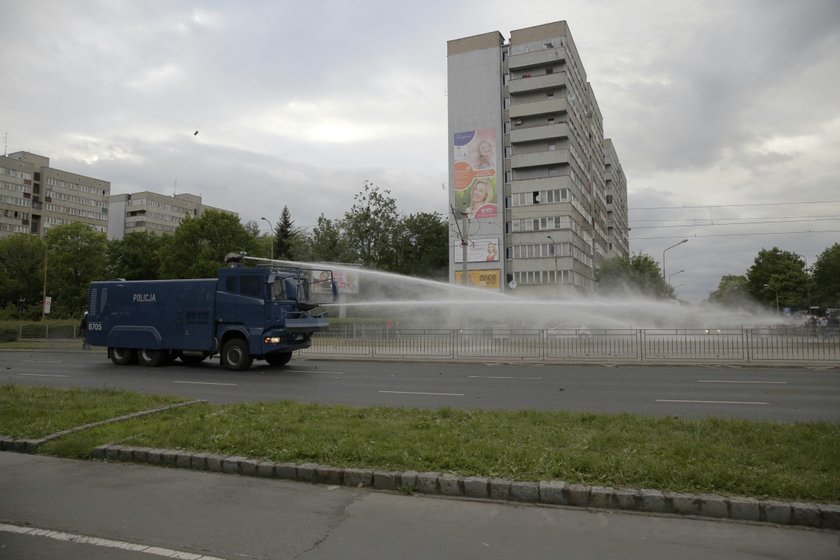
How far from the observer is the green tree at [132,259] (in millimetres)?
66125

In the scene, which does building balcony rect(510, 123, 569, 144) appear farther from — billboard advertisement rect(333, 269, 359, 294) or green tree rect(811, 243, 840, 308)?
green tree rect(811, 243, 840, 308)

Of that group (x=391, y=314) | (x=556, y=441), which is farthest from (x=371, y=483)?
(x=391, y=314)

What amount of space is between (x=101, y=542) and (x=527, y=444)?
14.1 feet

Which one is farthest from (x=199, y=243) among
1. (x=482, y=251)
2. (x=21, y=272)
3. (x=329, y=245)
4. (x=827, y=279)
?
(x=827, y=279)

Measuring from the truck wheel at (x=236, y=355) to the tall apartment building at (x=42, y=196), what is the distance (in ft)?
274

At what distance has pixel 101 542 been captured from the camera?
14.8ft

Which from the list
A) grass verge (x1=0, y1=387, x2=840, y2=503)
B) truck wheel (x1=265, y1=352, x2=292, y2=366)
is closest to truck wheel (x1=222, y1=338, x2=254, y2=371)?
truck wheel (x1=265, y1=352, x2=292, y2=366)

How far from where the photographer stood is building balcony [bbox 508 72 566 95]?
65562mm

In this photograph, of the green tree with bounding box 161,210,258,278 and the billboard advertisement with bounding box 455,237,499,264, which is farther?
the billboard advertisement with bounding box 455,237,499,264

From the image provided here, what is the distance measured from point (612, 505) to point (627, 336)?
705 inches

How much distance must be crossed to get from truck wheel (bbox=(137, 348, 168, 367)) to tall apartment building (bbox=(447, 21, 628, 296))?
45999 mm

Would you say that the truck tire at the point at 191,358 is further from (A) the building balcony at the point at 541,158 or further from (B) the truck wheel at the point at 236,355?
(A) the building balcony at the point at 541,158

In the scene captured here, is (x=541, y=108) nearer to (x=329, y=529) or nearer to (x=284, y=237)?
(x=284, y=237)

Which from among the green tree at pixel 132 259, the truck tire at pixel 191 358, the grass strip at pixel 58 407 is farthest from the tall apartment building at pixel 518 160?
the grass strip at pixel 58 407
